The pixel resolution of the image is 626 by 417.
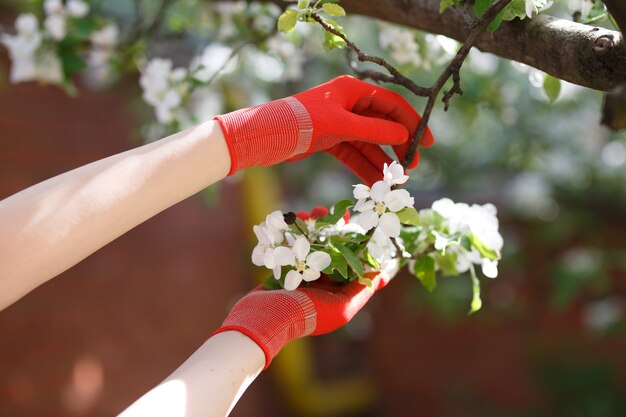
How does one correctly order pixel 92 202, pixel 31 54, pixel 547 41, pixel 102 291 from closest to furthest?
pixel 92 202, pixel 547 41, pixel 31 54, pixel 102 291

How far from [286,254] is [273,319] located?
77 millimetres

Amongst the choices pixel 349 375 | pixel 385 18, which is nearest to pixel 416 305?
pixel 349 375

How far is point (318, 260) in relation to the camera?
2.61 feet

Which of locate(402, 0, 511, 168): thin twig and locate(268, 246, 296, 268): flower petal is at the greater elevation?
locate(402, 0, 511, 168): thin twig

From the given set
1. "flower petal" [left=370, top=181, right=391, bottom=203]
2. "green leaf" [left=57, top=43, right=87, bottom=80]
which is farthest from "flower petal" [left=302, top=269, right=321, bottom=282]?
"green leaf" [left=57, top=43, right=87, bottom=80]

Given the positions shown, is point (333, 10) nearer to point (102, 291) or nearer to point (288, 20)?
point (288, 20)

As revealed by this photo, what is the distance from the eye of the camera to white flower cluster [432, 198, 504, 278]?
0.92 metres

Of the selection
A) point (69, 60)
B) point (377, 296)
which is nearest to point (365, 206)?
point (69, 60)

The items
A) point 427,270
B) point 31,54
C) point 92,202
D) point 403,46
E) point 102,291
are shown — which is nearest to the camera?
point 92,202

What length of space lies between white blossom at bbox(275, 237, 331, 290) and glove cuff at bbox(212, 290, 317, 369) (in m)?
0.03

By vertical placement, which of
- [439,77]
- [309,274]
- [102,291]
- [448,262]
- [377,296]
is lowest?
[377,296]

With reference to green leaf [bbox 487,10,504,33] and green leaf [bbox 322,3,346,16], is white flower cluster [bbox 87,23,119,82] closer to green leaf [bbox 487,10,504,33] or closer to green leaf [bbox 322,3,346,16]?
green leaf [bbox 322,3,346,16]

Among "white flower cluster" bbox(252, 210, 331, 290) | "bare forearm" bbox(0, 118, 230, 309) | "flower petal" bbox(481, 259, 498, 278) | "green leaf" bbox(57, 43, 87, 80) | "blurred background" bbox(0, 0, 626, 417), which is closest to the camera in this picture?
"bare forearm" bbox(0, 118, 230, 309)

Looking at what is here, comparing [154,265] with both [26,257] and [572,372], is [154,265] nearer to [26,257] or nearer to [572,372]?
[572,372]
